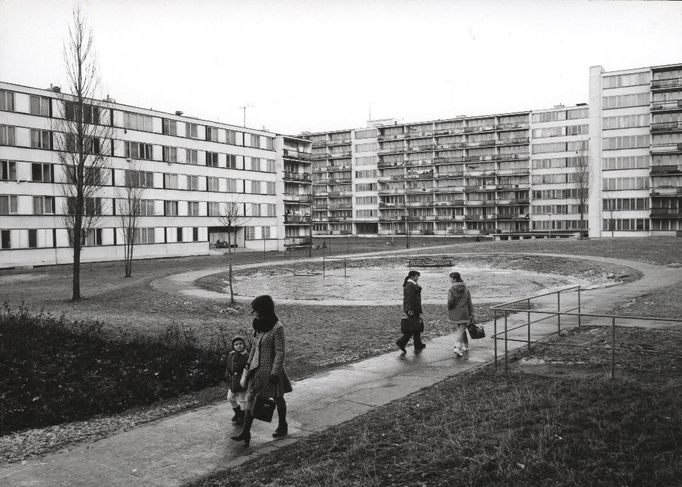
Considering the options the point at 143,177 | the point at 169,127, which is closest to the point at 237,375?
the point at 143,177

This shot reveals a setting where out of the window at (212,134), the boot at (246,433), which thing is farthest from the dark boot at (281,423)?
the window at (212,134)

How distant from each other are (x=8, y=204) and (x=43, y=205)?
2.71m

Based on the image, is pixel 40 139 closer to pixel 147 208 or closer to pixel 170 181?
pixel 147 208

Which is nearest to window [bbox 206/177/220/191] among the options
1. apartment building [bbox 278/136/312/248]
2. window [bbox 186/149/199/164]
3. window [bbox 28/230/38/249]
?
window [bbox 186/149/199/164]

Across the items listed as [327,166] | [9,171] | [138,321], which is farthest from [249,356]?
[327,166]

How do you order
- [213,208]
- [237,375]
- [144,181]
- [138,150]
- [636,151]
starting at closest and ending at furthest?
[237,375] < [138,150] < [144,181] < [213,208] < [636,151]

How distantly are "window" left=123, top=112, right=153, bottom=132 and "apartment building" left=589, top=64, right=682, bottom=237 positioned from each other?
187ft

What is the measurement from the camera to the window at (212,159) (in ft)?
221

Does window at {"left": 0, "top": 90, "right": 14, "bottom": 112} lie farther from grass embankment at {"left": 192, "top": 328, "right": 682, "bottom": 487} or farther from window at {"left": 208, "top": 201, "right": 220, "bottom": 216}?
grass embankment at {"left": 192, "top": 328, "right": 682, "bottom": 487}

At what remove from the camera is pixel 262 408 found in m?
7.52

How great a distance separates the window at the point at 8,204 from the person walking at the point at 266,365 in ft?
157

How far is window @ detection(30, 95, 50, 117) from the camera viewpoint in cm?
4965

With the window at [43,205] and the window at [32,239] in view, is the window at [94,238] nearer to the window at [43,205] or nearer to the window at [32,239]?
the window at [43,205]

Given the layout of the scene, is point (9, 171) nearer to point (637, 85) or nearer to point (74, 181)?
point (74, 181)
